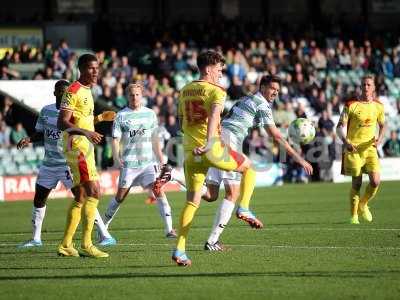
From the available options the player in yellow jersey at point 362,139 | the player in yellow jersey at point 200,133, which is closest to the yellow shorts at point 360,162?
the player in yellow jersey at point 362,139

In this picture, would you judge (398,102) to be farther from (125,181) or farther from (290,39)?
(125,181)

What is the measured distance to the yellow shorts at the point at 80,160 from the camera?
12.7 meters

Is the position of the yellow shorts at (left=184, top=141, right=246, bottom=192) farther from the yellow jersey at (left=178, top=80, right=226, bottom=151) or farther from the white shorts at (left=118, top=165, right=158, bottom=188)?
the white shorts at (left=118, top=165, right=158, bottom=188)

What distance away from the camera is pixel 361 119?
59.9 feet

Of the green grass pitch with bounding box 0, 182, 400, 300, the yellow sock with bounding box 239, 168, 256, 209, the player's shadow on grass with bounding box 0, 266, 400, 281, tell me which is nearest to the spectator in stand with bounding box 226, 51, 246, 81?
the green grass pitch with bounding box 0, 182, 400, 300

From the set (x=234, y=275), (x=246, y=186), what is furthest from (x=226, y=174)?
(x=234, y=275)

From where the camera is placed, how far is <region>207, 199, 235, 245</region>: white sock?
44.1ft

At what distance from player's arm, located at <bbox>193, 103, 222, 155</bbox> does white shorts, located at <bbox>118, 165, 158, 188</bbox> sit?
4942 mm

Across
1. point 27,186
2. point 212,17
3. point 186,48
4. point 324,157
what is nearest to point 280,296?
point 27,186

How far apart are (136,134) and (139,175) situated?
2.09 feet

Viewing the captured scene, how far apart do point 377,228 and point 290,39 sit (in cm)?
2396

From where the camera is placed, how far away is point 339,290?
9.66m

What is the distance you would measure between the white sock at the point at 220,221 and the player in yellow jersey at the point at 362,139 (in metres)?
4.94

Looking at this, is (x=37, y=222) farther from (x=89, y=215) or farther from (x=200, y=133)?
(x=200, y=133)
